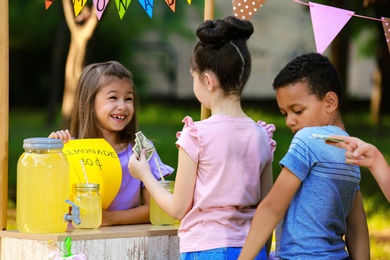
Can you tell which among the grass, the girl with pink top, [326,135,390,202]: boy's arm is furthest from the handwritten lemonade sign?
the grass

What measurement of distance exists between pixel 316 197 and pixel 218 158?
320mm

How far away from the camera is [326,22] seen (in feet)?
9.58

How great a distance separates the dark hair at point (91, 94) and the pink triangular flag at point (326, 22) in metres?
0.72

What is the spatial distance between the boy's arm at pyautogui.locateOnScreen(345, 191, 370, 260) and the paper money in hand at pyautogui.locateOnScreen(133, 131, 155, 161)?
71cm

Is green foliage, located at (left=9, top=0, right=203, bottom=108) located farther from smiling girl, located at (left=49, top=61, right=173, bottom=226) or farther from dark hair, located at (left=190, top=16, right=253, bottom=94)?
dark hair, located at (left=190, top=16, right=253, bottom=94)

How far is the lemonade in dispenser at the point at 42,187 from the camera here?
8.27 ft

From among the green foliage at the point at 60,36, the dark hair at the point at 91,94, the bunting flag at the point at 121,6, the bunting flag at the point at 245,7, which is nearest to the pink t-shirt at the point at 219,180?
the bunting flag at the point at 245,7

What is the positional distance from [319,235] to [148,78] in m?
7.83

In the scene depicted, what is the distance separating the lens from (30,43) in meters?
10.2

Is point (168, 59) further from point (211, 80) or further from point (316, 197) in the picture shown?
point (316, 197)

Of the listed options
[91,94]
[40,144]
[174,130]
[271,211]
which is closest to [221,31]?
[271,211]

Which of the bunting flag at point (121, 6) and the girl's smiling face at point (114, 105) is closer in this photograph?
the girl's smiling face at point (114, 105)

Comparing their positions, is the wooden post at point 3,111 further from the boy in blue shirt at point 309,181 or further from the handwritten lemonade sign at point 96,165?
the boy in blue shirt at point 309,181

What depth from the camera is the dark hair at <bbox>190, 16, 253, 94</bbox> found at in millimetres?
2381
